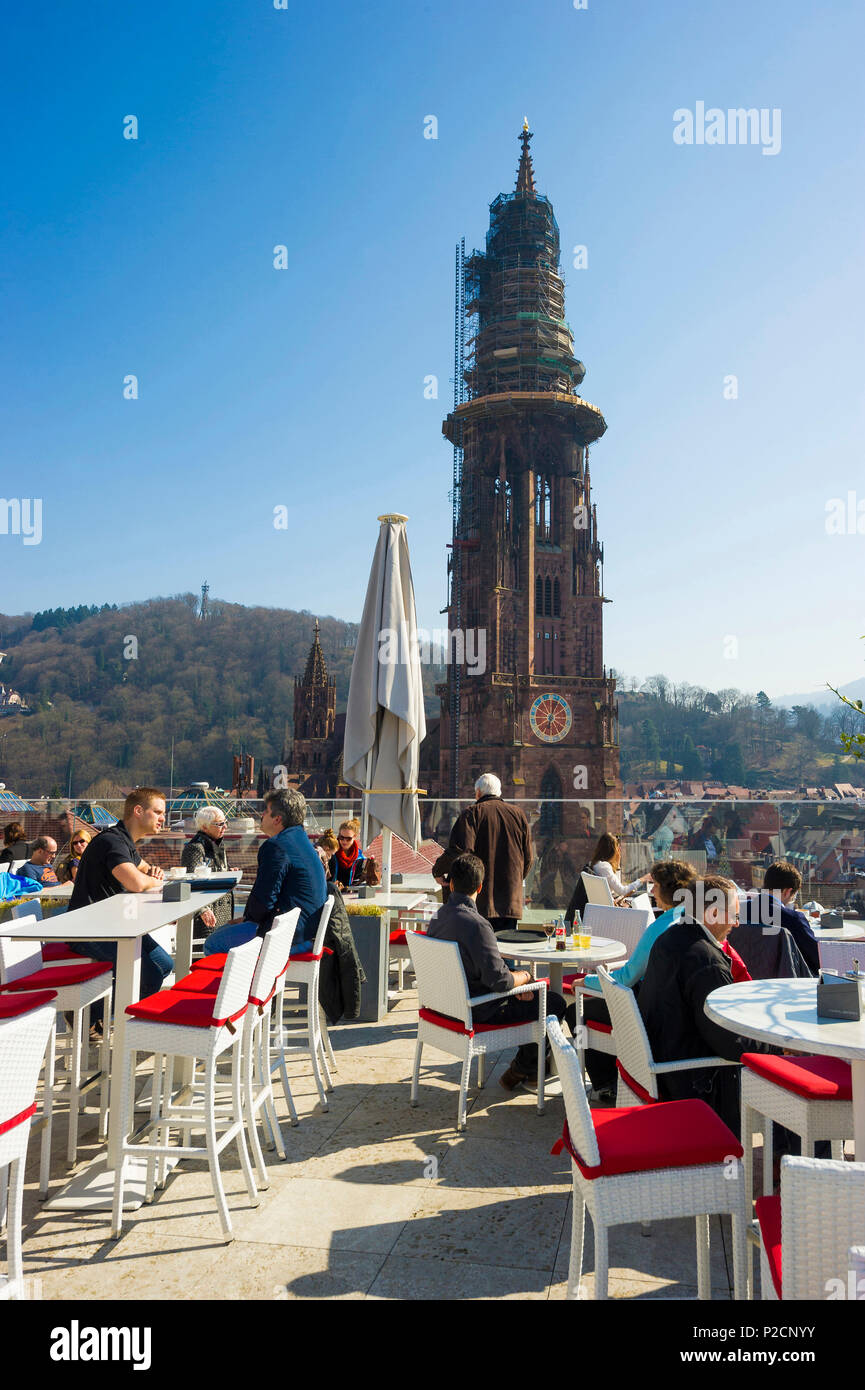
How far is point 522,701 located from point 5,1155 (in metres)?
52.1

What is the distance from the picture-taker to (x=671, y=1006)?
11.5 ft

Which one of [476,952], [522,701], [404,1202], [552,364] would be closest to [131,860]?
[476,952]

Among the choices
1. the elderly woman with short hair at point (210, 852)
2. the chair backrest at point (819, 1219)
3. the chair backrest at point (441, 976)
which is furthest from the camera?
the elderly woman with short hair at point (210, 852)

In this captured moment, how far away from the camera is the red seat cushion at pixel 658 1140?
99.2 inches

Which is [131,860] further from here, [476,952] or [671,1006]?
[671,1006]

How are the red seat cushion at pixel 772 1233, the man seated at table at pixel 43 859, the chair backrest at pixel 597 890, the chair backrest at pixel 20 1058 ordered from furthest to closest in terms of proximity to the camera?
the man seated at table at pixel 43 859 → the chair backrest at pixel 597 890 → the chair backrest at pixel 20 1058 → the red seat cushion at pixel 772 1233

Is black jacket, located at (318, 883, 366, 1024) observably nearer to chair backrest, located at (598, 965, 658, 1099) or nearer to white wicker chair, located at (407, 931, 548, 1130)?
white wicker chair, located at (407, 931, 548, 1130)

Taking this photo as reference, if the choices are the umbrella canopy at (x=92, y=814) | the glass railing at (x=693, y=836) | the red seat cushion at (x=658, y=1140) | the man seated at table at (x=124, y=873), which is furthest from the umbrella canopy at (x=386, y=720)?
the umbrella canopy at (x=92, y=814)

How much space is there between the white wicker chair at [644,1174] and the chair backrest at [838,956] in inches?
92.1

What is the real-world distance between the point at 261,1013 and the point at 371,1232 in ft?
3.46

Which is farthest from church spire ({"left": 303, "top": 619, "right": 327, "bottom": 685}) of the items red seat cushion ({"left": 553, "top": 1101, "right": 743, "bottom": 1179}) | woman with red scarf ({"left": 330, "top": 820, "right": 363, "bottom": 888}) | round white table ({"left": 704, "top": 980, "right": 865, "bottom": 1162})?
red seat cushion ({"left": 553, "top": 1101, "right": 743, "bottom": 1179})

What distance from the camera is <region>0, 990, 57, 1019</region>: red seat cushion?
143 inches

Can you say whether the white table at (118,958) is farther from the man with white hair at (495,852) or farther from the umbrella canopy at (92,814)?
the umbrella canopy at (92,814)

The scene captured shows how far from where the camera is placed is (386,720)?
23.3 ft
